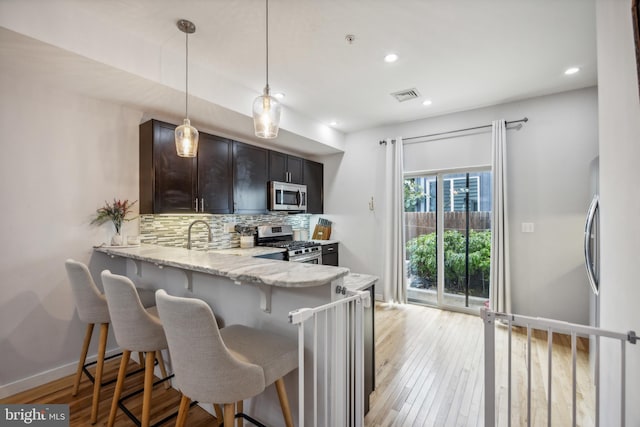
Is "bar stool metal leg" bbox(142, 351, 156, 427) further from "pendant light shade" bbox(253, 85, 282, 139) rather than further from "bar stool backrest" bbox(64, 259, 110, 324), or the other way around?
"pendant light shade" bbox(253, 85, 282, 139)

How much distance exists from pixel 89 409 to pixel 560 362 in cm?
387

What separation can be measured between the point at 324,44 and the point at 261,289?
6.59 feet

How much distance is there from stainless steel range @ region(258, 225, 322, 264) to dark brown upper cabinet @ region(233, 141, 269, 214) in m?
0.45

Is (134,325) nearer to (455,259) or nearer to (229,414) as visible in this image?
(229,414)

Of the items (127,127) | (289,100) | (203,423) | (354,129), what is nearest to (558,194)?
(354,129)

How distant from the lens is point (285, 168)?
4.32 metres

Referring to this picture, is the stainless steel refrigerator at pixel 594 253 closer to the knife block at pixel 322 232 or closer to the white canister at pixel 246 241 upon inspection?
the knife block at pixel 322 232

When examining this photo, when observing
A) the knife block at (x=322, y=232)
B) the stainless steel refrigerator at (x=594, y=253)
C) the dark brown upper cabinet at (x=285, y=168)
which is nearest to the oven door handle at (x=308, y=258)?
the knife block at (x=322, y=232)

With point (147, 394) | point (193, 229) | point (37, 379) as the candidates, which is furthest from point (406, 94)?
point (37, 379)

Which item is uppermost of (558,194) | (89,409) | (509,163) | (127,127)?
(127,127)

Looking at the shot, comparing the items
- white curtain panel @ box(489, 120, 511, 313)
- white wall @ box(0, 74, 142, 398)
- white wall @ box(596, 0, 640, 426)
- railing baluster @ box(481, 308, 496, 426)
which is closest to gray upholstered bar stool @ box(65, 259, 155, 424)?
white wall @ box(0, 74, 142, 398)

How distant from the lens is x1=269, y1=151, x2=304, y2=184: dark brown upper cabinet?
161 inches

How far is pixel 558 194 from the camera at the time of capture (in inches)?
128

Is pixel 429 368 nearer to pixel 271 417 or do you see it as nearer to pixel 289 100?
pixel 271 417
